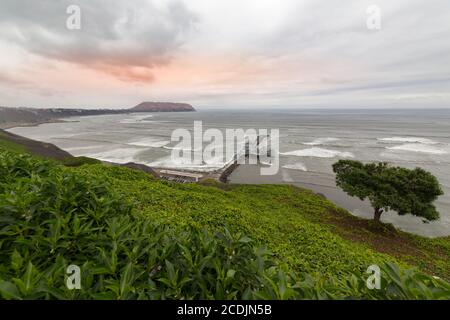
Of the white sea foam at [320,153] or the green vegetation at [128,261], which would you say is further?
the white sea foam at [320,153]

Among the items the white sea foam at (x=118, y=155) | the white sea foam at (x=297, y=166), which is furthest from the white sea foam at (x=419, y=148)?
the white sea foam at (x=118, y=155)

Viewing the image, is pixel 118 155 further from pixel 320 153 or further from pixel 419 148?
pixel 419 148

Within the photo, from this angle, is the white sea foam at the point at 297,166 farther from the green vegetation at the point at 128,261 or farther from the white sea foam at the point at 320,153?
the green vegetation at the point at 128,261

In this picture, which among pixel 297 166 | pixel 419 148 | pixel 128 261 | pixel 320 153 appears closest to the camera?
pixel 128 261

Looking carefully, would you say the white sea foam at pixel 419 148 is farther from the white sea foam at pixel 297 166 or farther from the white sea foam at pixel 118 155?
the white sea foam at pixel 118 155

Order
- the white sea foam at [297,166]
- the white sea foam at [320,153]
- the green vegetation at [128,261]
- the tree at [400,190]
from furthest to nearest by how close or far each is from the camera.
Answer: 1. the white sea foam at [320,153]
2. the white sea foam at [297,166]
3. the tree at [400,190]
4. the green vegetation at [128,261]

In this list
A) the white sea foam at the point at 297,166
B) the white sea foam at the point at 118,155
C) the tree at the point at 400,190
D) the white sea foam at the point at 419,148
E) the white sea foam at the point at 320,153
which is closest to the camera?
the tree at the point at 400,190

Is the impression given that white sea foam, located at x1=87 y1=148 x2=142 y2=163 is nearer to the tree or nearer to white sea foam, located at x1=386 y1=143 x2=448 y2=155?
the tree

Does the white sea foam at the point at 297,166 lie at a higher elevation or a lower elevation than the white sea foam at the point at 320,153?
lower

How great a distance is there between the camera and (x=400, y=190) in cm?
1312

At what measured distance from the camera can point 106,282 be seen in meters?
1.63

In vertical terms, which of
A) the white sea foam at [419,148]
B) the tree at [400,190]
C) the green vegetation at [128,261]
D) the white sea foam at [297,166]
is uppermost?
the green vegetation at [128,261]

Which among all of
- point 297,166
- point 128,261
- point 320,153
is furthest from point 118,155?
point 128,261

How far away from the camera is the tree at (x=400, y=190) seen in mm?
12562
